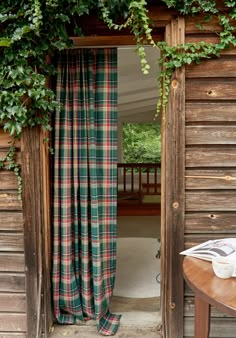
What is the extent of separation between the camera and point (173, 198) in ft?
6.52

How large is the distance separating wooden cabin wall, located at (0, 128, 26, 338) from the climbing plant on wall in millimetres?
280

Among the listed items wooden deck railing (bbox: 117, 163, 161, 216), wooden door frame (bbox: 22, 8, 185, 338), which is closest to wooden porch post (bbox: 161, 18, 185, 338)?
wooden door frame (bbox: 22, 8, 185, 338)

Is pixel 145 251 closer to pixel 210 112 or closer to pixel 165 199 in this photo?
pixel 165 199

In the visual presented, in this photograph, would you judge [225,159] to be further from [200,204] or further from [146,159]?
[146,159]

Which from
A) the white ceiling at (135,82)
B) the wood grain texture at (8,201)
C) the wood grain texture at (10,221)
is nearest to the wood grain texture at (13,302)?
the wood grain texture at (10,221)

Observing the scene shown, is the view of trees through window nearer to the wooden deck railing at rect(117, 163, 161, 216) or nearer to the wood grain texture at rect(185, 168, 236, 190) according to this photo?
the wooden deck railing at rect(117, 163, 161, 216)

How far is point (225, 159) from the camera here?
1979 mm

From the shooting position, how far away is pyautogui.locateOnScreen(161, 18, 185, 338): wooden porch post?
1928mm

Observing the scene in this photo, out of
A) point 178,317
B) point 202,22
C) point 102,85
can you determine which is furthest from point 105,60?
point 178,317

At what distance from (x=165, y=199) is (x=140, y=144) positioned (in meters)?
7.01

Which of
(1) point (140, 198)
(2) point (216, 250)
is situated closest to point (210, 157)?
(2) point (216, 250)

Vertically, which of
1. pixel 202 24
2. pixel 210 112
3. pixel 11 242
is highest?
pixel 202 24

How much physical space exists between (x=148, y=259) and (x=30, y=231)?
167 cm

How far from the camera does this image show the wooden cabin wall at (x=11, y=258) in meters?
2.06
